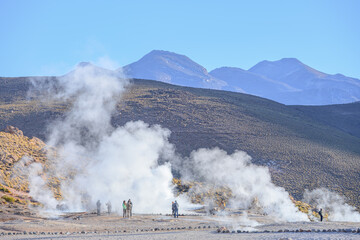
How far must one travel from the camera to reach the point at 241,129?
72.7m

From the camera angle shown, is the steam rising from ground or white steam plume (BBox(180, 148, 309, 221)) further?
white steam plume (BBox(180, 148, 309, 221))

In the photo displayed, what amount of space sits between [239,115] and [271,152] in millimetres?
18642

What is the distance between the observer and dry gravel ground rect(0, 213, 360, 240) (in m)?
21.4

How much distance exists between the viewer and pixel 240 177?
156ft

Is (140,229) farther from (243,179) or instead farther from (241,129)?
(241,129)

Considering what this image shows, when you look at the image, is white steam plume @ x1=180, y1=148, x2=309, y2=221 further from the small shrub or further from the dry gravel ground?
the small shrub

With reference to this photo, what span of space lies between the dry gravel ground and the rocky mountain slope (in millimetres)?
24410

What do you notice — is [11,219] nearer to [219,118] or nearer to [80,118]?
[80,118]

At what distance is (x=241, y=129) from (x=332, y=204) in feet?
86.4

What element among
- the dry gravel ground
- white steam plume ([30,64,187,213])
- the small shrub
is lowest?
the dry gravel ground

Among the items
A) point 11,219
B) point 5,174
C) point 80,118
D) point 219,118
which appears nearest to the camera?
point 11,219

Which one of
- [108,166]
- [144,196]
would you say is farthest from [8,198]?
[144,196]

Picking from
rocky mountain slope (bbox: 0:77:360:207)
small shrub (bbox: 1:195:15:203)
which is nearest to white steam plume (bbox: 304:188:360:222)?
rocky mountain slope (bbox: 0:77:360:207)

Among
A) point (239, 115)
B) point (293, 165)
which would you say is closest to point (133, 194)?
point (293, 165)
